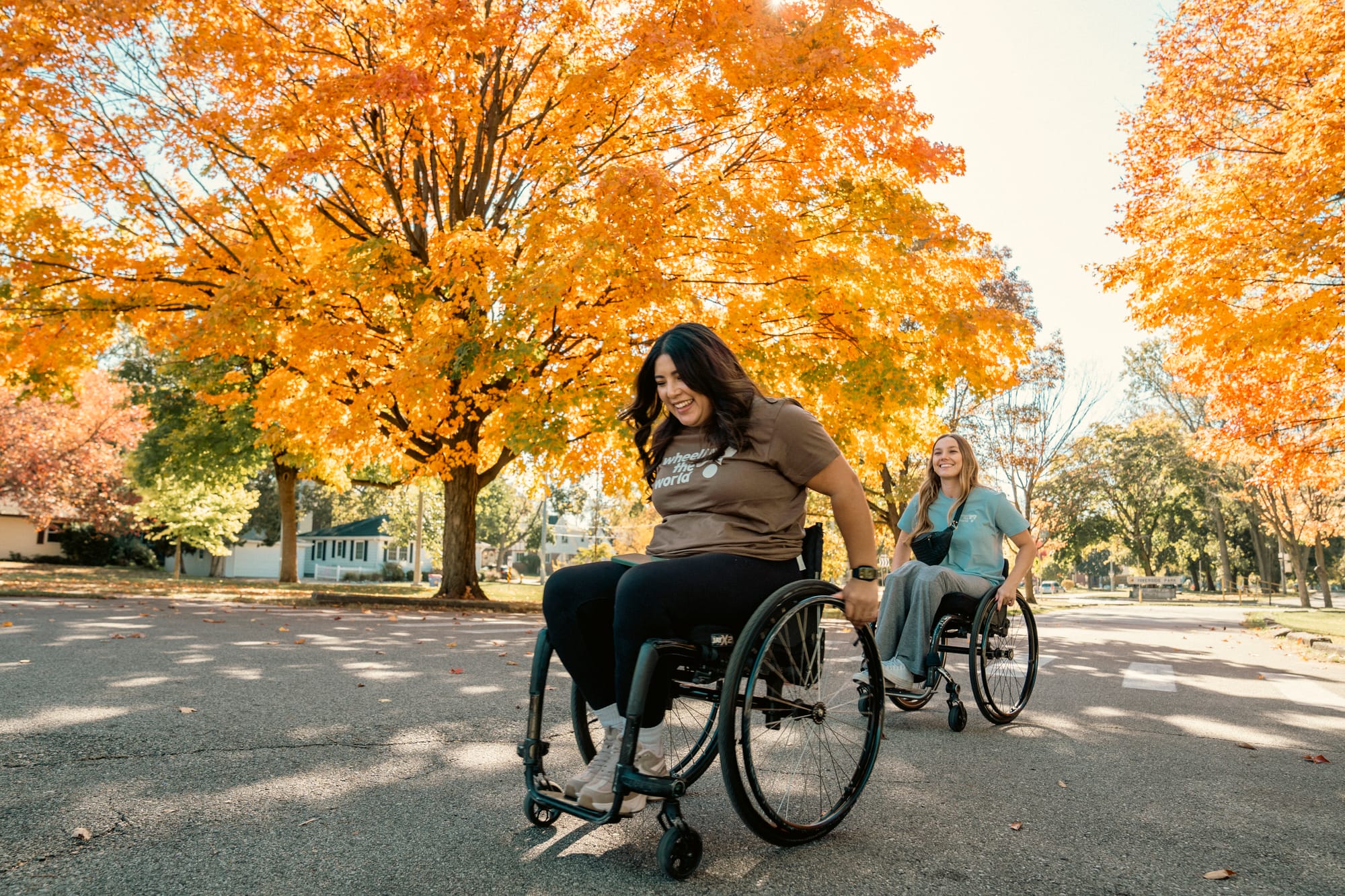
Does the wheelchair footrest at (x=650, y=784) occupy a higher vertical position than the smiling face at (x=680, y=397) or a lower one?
lower

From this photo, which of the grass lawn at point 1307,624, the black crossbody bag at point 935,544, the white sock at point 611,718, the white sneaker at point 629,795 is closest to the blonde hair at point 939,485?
the black crossbody bag at point 935,544

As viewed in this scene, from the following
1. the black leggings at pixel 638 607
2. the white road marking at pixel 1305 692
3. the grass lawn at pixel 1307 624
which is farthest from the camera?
the grass lawn at pixel 1307 624

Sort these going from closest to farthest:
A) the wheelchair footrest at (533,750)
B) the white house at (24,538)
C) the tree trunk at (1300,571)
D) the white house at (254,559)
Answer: the wheelchair footrest at (533,750), the tree trunk at (1300,571), the white house at (24,538), the white house at (254,559)

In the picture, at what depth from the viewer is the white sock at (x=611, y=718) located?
2.49 m

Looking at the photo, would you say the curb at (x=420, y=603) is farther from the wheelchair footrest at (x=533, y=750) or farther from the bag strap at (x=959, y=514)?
the wheelchair footrest at (x=533, y=750)

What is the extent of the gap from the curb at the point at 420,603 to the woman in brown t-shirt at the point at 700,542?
1041 cm

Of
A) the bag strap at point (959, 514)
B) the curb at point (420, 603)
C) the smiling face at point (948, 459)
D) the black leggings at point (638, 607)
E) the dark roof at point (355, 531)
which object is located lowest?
the curb at point (420, 603)

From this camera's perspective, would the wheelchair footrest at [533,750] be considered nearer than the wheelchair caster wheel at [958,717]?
Yes

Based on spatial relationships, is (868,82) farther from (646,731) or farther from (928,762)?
(646,731)

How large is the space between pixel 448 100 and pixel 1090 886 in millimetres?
11198

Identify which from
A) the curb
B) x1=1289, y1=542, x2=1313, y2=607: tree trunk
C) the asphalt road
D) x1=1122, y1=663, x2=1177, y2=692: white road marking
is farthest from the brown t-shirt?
x1=1289, y1=542, x2=1313, y2=607: tree trunk

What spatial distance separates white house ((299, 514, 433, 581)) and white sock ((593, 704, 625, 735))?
50.8 meters

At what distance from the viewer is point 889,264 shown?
35.0ft

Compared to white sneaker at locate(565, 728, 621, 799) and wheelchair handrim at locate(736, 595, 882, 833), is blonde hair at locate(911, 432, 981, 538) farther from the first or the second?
white sneaker at locate(565, 728, 621, 799)
